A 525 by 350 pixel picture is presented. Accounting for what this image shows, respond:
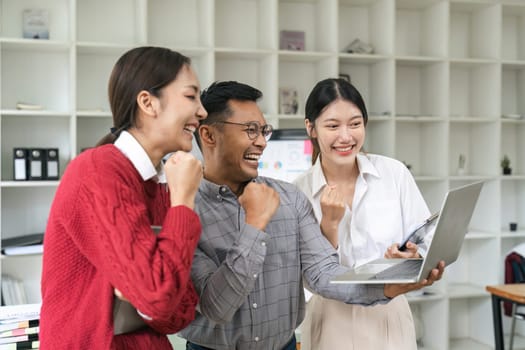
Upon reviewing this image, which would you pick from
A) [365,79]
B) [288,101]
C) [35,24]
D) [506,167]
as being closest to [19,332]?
[35,24]

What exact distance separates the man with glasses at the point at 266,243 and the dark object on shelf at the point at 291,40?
9.67 ft

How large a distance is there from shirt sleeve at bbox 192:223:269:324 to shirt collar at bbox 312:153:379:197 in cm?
69

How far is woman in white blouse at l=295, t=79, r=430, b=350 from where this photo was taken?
201cm

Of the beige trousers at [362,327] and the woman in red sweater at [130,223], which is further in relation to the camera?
the beige trousers at [362,327]

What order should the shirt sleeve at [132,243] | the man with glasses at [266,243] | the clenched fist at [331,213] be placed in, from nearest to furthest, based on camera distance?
the shirt sleeve at [132,243] < the man with glasses at [266,243] < the clenched fist at [331,213]

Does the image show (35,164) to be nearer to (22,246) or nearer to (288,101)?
(22,246)

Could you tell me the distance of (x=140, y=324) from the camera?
1262mm

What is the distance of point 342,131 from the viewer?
2.04m

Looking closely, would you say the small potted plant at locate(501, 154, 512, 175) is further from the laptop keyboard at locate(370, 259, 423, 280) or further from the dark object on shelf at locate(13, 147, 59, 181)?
the laptop keyboard at locate(370, 259, 423, 280)

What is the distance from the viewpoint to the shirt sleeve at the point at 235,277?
1.42 meters

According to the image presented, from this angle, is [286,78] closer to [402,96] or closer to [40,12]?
[402,96]

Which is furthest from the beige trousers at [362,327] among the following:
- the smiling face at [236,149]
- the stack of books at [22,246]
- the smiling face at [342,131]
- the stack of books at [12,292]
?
the stack of books at [12,292]

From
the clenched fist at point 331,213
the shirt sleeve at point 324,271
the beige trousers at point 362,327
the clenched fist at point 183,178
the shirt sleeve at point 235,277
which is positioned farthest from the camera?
the beige trousers at point 362,327

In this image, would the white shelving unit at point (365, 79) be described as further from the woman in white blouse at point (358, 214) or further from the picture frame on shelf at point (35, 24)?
the woman in white blouse at point (358, 214)
